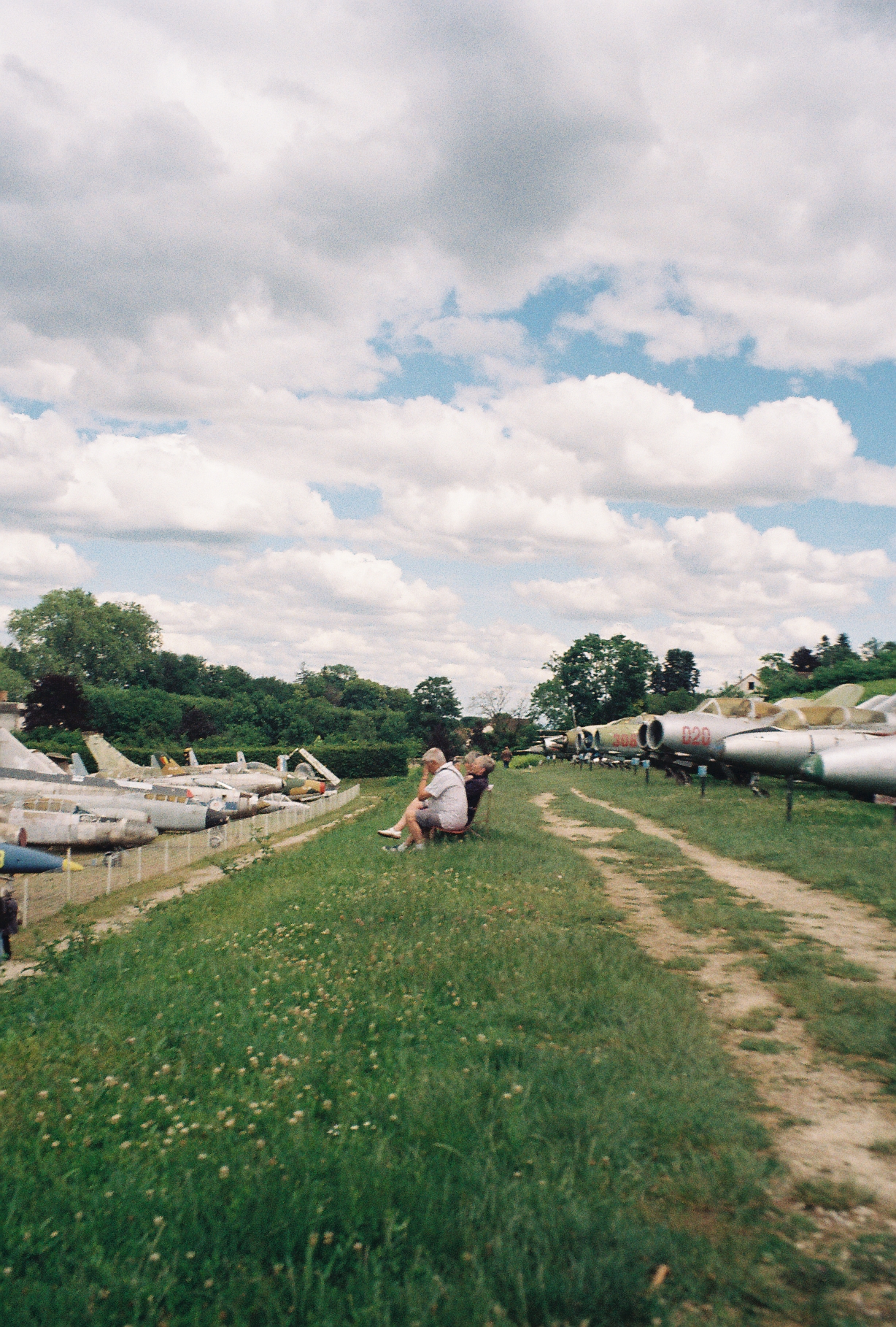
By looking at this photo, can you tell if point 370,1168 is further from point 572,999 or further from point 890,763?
point 890,763

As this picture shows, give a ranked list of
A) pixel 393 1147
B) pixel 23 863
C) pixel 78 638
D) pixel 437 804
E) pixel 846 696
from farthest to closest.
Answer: pixel 78 638 → pixel 846 696 → pixel 23 863 → pixel 437 804 → pixel 393 1147

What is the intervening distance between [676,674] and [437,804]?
99356 millimetres

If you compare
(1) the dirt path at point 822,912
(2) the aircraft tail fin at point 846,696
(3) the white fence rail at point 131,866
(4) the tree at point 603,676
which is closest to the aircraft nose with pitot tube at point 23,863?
(3) the white fence rail at point 131,866

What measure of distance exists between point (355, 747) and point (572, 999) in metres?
60.6

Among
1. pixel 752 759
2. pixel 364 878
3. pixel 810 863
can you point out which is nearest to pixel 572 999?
pixel 364 878

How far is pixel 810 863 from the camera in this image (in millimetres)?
10781

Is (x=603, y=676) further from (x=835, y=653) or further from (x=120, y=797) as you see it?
(x=120, y=797)

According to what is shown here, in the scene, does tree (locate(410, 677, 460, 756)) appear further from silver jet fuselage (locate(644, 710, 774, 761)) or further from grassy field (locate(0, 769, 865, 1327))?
grassy field (locate(0, 769, 865, 1327))

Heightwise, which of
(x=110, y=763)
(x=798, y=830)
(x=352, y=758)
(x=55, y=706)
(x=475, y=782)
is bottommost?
(x=352, y=758)

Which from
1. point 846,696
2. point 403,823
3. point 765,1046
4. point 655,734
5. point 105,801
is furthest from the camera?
point 846,696

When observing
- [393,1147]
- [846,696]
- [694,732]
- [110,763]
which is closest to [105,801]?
[694,732]

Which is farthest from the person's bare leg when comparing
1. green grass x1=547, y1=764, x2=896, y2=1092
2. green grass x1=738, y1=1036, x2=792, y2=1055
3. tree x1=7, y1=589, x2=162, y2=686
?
tree x1=7, y1=589, x2=162, y2=686

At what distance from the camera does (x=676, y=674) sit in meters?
107

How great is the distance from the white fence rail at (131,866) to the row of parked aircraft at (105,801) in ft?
2.32
